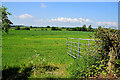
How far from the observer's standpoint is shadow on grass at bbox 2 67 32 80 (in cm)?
638

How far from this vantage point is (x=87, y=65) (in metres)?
6.43

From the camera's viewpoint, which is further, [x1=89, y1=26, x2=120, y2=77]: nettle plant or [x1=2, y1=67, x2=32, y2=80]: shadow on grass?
[x1=2, y1=67, x2=32, y2=80]: shadow on grass

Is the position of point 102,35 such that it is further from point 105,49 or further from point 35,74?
point 35,74

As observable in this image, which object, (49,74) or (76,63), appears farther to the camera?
(76,63)

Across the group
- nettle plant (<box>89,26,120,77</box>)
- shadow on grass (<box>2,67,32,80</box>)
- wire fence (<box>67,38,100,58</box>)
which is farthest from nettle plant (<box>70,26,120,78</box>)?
shadow on grass (<box>2,67,32,80</box>)

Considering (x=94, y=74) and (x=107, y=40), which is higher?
(x=107, y=40)

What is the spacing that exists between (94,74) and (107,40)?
168 centimetres

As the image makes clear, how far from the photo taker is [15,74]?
677 centimetres

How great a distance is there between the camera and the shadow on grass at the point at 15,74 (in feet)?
20.9

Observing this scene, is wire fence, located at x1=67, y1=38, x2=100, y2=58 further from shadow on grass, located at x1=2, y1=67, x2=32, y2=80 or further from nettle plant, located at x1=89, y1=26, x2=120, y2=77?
shadow on grass, located at x1=2, y1=67, x2=32, y2=80

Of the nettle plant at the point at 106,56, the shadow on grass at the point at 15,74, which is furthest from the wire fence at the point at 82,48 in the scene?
the shadow on grass at the point at 15,74

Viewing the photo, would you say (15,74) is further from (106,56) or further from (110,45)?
(110,45)

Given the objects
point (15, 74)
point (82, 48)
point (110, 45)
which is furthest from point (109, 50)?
point (15, 74)

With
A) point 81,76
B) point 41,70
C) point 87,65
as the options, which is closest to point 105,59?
point 87,65
